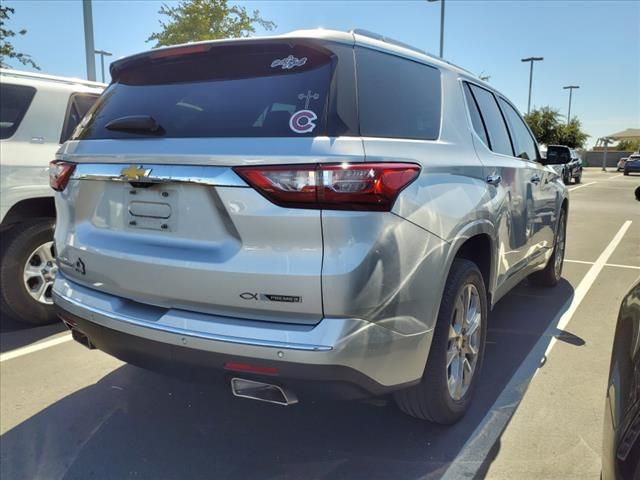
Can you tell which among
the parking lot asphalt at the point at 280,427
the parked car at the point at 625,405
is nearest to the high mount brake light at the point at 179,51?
the parking lot asphalt at the point at 280,427

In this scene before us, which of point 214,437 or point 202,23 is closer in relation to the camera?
point 214,437

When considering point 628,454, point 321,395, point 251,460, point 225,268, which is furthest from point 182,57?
point 628,454

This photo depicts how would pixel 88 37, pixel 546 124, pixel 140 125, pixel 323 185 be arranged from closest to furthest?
pixel 323 185, pixel 140 125, pixel 88 37, pixel 546 124

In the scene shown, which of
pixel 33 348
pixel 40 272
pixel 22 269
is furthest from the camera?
pixel 40 272

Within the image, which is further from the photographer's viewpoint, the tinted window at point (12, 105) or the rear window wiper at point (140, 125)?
the tinted window at point (12, 105)

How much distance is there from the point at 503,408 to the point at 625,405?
1.67 m

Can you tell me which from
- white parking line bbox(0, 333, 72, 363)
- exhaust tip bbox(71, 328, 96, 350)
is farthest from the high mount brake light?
white parking line bbox(0, 333, 72, 363)

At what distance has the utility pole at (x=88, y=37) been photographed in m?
10.5

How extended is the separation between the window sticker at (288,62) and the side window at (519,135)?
8.14 ft

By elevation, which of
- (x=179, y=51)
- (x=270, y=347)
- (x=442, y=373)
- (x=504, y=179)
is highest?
(x=179, y=51)

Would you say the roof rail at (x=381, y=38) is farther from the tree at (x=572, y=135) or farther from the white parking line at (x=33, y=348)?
the tree at (x=572, y=135)

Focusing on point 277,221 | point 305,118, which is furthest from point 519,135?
point 277,221

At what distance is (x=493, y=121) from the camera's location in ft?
12.5

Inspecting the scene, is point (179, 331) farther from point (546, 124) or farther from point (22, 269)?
point (546, 124)
